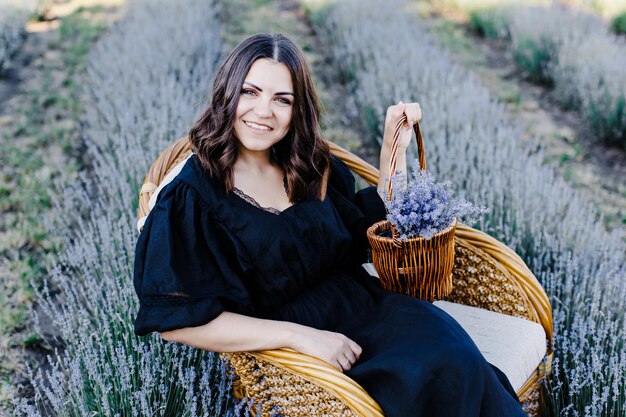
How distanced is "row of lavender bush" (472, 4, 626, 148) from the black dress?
11.1ft

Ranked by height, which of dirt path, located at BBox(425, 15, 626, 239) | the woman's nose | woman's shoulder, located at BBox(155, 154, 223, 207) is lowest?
dirt path, located at BBox(425, 15, 626, 239)

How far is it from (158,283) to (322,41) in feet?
18.4

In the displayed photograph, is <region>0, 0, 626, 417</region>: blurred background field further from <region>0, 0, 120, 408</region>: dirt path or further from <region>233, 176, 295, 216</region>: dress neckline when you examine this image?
<region>233, 176, 295, 216</region>: dress neckline

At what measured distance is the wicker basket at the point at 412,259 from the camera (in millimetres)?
1854

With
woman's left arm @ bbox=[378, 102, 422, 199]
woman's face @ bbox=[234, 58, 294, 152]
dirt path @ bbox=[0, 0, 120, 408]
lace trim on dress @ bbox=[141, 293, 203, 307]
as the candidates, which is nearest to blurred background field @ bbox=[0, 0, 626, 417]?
dirt path @ bbox=[0, 0, 120, 408]

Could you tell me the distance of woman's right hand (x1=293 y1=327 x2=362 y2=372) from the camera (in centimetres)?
168

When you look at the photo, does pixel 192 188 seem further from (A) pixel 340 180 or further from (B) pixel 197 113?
(B) pixel 197 113

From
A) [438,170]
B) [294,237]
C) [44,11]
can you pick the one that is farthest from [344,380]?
[44,11]

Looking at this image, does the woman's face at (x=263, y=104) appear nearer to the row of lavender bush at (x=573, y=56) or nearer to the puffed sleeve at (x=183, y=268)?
the puffed sleeve at (x=183, y=268)

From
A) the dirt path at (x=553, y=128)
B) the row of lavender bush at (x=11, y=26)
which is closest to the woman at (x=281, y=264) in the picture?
the dirt path at (x=553, y=128)

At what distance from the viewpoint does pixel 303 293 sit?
1.95 metres

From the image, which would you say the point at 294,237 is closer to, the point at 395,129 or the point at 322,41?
the point at 395,129

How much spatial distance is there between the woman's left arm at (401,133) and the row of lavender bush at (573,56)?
3.00 metres

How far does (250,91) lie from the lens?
73.4 inches
